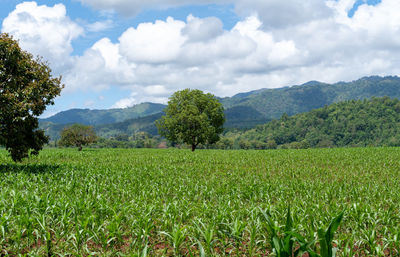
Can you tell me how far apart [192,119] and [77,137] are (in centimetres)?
2227

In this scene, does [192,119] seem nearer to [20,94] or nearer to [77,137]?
[77,137]

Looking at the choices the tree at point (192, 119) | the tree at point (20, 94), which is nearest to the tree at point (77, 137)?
the tree at point (192, 119)

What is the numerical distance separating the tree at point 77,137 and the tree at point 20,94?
35.2 meters

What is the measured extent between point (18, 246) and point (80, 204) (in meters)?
2.56

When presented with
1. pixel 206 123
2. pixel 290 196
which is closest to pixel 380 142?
pixel 206 123

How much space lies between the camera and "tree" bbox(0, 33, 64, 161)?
16.0 m

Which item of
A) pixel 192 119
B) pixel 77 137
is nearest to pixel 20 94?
pixel 192 119

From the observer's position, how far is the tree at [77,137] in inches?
2051

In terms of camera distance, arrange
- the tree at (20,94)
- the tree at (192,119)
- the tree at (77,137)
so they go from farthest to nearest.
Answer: the tree at (77,137), the tree at (192,119), the tree at (20,94)

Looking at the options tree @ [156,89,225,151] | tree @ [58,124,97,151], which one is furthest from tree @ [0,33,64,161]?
tree @ [58,124,97,151]

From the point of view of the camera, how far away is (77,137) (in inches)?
2072

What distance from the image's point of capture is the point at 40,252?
20.6 ft

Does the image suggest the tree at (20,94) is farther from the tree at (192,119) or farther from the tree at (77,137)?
the tree at (77,137)

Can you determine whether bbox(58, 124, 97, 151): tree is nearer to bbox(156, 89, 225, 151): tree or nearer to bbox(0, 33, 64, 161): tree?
bbox(156, 89, 225, 151): tree
